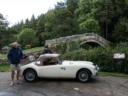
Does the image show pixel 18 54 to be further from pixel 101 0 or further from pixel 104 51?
pixel 101 0

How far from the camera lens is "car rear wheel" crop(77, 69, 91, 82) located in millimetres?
12828

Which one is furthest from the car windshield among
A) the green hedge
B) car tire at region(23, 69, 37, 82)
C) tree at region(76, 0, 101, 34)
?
tree at region(76, 0, 101, 34)

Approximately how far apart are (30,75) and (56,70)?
1111mm

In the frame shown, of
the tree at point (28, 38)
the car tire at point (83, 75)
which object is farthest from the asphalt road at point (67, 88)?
the tree at point (28, 38)

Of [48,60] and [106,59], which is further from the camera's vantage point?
[106,59]

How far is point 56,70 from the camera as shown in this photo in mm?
12969

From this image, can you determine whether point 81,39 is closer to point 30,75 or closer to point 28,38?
point 30,75

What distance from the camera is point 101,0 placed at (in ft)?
154

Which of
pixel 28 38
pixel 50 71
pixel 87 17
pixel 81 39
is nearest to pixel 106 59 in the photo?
pixel 50 71

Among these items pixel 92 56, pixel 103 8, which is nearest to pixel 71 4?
pixel 103 8

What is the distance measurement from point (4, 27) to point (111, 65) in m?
26.5

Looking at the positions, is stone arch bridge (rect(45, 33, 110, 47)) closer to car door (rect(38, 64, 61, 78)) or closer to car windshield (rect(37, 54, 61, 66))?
car windshield (rect(37, 54, 61, 66))

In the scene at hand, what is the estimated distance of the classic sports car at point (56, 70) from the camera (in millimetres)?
12859

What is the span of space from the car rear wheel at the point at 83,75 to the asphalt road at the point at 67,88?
22 cm
